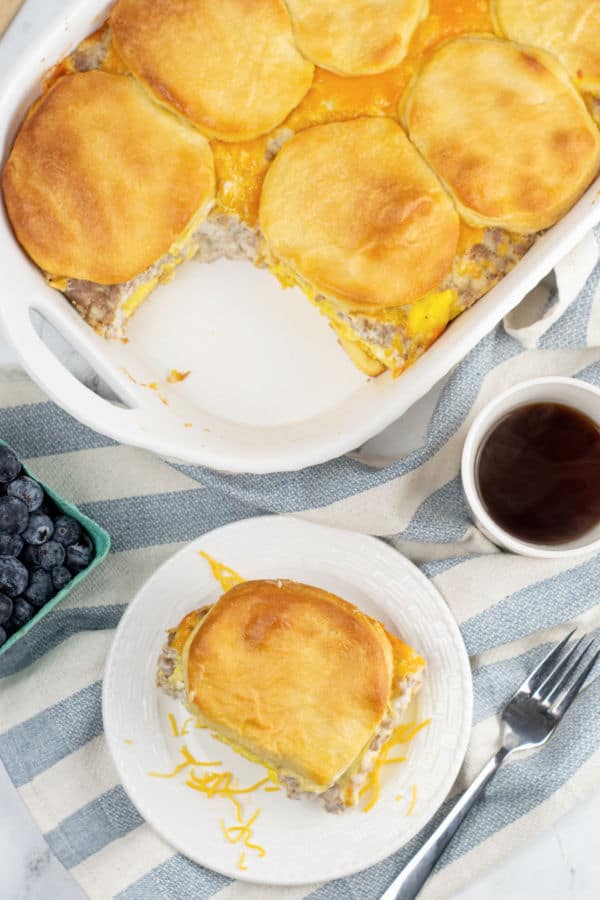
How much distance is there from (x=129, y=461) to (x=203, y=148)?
0.75 m

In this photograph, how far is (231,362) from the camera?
7.45 feet

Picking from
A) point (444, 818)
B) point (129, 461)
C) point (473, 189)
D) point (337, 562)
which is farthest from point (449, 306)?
point (444, 818)

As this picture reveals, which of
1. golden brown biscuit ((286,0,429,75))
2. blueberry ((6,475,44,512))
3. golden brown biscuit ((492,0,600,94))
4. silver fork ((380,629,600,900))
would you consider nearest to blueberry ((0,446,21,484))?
blueberry ((6,475,44,512))

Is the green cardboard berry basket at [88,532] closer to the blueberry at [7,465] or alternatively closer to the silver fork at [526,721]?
the blueberry at [7,465]

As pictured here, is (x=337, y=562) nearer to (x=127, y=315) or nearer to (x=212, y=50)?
(x=127, y=315)

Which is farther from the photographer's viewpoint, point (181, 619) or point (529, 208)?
point (181, 619)

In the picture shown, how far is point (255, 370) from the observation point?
89.5 inches

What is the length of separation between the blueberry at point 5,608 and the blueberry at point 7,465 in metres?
0.26

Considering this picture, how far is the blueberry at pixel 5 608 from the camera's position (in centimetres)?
204

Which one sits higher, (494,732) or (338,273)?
(338,273)

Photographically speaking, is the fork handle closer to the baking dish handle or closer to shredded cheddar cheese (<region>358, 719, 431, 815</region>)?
shredded cheddar cheese (<region>358, 719, 431, 815</region>)

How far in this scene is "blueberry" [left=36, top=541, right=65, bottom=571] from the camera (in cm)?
209

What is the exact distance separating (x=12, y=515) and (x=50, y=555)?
0.41 feet

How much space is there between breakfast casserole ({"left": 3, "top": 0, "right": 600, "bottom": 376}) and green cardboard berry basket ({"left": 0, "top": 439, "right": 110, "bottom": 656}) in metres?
0.47
